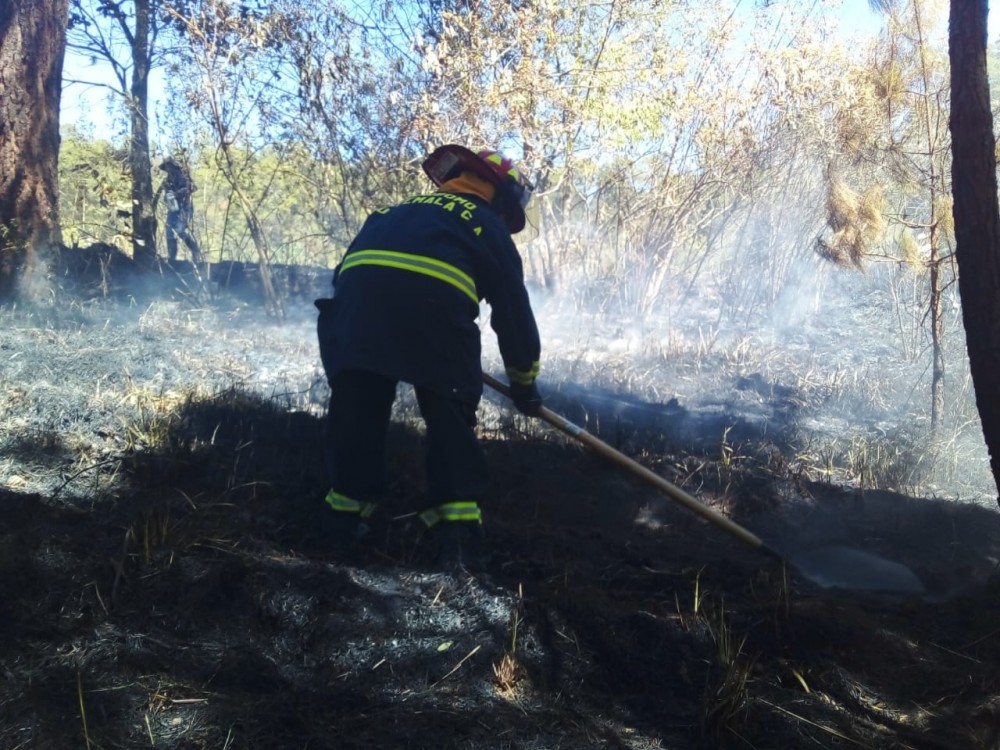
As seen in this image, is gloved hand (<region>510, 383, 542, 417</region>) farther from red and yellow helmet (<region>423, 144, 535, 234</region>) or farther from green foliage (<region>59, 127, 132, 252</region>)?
green foliage (<region>59, 127, 132, 252</region>)

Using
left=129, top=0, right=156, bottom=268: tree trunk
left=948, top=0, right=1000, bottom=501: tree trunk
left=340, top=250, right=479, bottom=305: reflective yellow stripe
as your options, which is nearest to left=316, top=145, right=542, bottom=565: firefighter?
left=340, top=250, right=479, bottom=305: reflective yellow stripe

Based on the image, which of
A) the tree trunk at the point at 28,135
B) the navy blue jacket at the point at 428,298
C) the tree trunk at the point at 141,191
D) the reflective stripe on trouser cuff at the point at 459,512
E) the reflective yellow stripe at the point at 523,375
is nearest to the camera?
the navy blue jacket at the point at 428,298

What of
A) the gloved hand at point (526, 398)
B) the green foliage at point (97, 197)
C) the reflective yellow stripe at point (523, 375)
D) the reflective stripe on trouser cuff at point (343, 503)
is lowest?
the reflective stripe on trouser cuff at point (343, 503)

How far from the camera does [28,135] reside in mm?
7098

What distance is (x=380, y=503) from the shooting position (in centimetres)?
412

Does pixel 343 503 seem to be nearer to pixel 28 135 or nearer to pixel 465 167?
pixel 465 167

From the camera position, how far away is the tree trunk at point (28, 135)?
693 centimetres

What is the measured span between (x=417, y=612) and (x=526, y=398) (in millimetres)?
1160

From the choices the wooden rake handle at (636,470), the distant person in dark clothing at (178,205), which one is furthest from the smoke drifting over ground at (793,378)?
the distant person in dark clothing at (178,205)

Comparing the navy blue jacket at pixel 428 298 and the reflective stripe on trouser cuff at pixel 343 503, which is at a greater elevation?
the navy blue jacket at pixel 428 298

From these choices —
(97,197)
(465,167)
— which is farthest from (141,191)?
(465,167)

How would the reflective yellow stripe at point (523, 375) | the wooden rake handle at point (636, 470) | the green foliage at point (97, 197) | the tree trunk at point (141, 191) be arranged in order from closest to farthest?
1. the reflective yellow stripe at point (523, 375)
2. the wooden rake handle at point (636, 470)
3. the green foliage at point (97, 197)
4. the tree trunk at point (141, 191)

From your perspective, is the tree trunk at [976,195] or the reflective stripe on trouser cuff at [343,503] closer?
the tree trunk at [976,195]

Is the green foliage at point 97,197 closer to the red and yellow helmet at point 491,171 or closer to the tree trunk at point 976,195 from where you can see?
the red and yellow helmet at point 491,171
